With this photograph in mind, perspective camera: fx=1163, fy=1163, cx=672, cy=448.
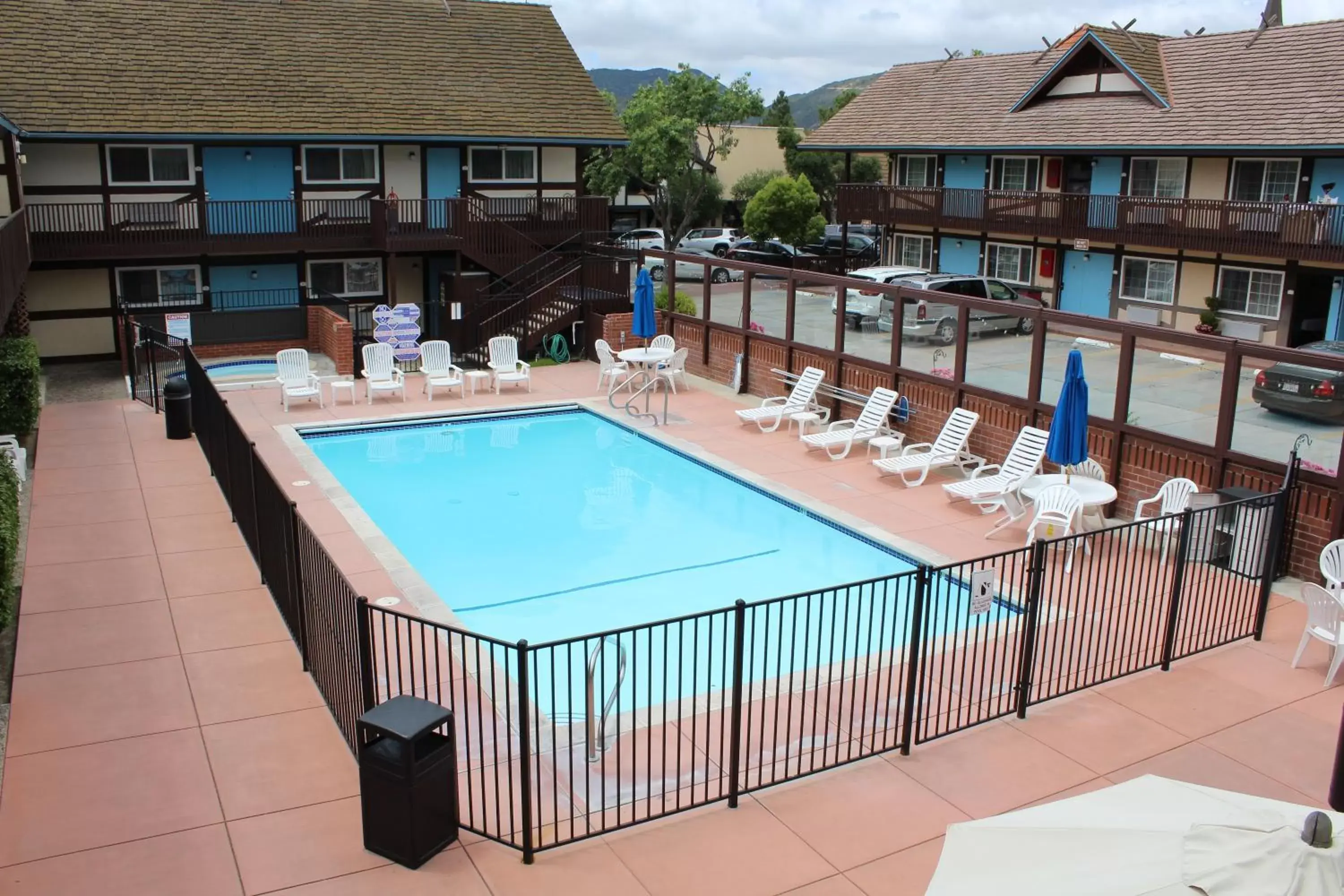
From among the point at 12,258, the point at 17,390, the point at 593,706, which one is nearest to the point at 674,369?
the point at 17,390

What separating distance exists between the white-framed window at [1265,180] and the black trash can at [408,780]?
2621cm

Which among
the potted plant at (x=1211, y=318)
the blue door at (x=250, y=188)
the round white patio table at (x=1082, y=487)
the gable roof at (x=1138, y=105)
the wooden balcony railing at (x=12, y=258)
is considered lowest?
the round white patio table at (x=1082, y=487)

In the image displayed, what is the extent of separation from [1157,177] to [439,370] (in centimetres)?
2018

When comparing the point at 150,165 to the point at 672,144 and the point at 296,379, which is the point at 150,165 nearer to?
the point at 296,379

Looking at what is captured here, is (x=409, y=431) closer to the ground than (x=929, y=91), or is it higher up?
closer to the ground

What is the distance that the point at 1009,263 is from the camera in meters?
34.5

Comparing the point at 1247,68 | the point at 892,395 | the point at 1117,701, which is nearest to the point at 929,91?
the point at 1247,68

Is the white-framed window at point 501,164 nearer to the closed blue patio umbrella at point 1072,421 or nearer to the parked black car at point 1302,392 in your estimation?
the closed blue patio umbrella at point 1072,421

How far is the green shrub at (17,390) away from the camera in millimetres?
16703

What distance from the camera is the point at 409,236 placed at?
25.7 metres

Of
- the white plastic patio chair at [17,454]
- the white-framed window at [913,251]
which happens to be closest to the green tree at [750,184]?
the white-framed window at [913,251]

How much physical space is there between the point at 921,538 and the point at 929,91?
27968mm

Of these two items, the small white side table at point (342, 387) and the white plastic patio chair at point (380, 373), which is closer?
the small white side table at point (342, 387)

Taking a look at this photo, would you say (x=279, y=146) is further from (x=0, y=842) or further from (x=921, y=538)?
(x=0, y=842)
